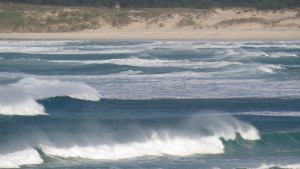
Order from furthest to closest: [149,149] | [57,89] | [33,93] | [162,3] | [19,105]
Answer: [162,3] < [57,89] < [33,93] < [19,105] < [149,149]

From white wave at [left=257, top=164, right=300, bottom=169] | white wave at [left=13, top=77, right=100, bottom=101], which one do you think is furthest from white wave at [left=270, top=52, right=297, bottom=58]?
white wave at [left=257, top=164, right=300, bottom=169]

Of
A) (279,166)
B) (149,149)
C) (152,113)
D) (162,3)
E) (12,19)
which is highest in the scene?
(162,3)

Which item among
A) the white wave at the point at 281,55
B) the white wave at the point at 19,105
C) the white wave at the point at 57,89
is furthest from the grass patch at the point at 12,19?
the white wave at the point at 19,105

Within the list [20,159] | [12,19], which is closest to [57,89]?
[20,159]

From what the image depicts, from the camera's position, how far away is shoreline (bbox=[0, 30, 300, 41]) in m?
60.6

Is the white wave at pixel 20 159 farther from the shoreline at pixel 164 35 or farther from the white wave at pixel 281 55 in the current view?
the shoreline at pixel 164 35

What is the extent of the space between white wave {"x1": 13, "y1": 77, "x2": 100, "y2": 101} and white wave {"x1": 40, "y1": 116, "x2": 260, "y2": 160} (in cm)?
728

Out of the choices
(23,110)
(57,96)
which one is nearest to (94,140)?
(23,110)

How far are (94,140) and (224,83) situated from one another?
544 inches

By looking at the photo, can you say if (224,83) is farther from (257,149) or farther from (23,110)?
(257,149)

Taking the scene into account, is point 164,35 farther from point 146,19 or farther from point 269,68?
point 269,68

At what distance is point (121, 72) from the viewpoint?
39031 millimetres

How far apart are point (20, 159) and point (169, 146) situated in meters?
3.48

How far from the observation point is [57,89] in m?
31.1
